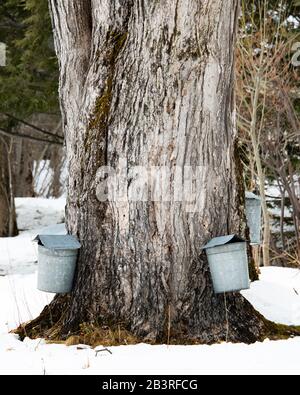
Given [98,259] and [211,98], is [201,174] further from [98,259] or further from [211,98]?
[98,259]

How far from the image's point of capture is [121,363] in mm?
3555

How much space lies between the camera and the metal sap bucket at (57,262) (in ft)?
13.6

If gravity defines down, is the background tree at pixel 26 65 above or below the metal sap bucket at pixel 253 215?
above

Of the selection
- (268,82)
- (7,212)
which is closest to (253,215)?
(268,82)

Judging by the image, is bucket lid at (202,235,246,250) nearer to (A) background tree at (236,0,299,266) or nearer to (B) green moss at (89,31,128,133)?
(B) green moss at (89,31,128,133)

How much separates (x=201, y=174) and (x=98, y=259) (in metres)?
0.81

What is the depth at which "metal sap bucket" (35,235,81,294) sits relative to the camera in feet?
13.6

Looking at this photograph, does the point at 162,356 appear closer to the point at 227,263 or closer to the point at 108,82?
the point at 227,263

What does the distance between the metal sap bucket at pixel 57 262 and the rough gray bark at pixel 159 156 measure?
0.07m

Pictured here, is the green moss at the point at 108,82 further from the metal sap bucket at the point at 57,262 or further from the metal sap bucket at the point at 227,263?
the metal sap bucket at the point at 227,263

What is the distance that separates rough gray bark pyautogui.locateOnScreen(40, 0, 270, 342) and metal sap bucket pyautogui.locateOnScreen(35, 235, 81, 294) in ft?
0.24

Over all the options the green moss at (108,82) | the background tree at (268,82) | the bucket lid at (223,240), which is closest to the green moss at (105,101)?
the green moss at (108,82)
